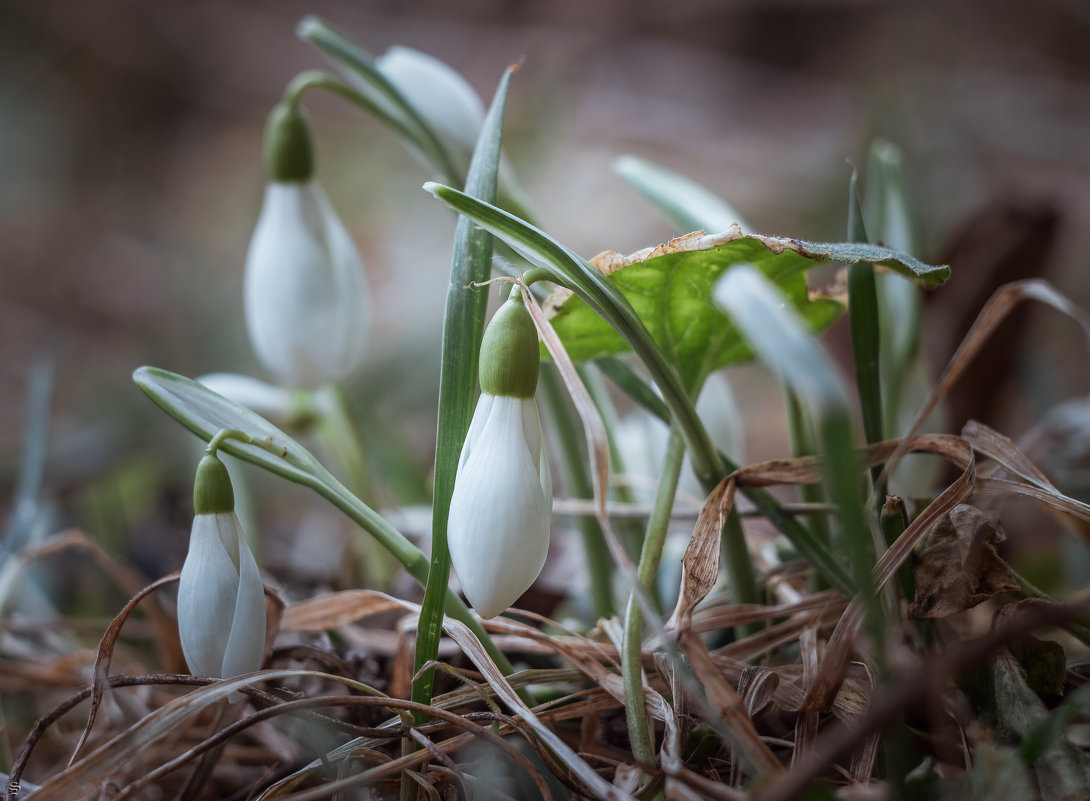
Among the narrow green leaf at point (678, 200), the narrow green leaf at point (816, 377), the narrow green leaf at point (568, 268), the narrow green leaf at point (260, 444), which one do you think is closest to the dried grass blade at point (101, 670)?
the narrow green leaf at point (260, 444)

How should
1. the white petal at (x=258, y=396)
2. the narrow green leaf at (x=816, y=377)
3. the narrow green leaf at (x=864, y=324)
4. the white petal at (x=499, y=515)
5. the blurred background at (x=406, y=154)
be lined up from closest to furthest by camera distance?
1. the narrow green leaf at (x=816, y=377)
2. the white petal at (x=499, y=515)
3. the narrow green leaf at (x=864, y=324)
4. the white petal at (x=258, y=396)
5. the blurred background at (x=406, y=154)

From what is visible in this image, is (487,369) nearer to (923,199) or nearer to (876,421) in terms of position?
(876,421)

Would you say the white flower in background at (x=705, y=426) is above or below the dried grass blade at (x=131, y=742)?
above

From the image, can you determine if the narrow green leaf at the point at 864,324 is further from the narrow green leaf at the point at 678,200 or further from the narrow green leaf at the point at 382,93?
the narrow green leaf at the point at 382,93

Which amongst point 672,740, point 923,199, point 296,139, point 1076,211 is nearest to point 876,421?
point 672,740

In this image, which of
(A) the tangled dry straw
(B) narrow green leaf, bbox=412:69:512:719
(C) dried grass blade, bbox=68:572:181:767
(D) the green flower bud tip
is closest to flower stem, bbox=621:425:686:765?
(A) the tangled dry straw

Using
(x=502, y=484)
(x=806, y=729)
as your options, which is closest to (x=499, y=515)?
(x=502, y=484)
